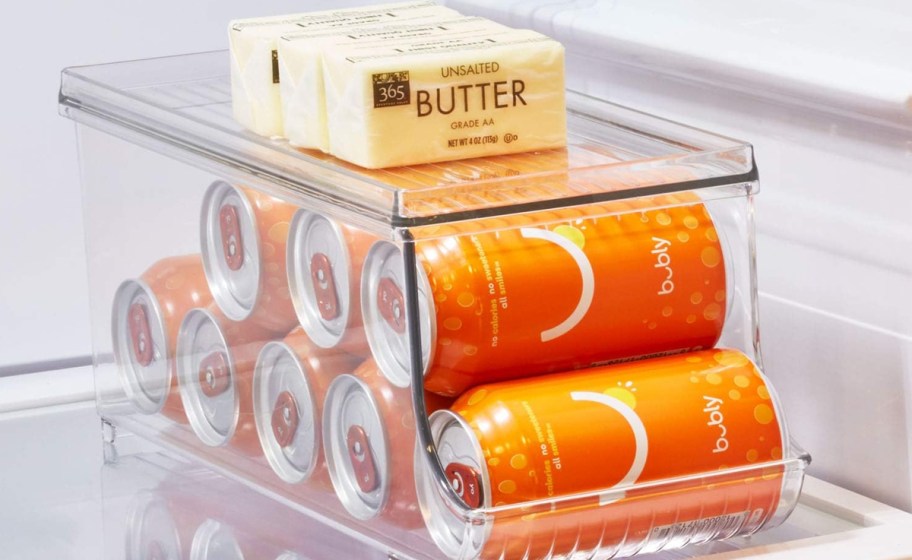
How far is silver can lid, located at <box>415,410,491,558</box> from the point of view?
0.83 metres

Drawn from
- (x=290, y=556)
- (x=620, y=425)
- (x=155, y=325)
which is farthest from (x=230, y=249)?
(x=620, y=425)

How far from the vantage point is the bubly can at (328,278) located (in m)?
0.91

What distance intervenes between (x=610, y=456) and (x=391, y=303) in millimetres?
153

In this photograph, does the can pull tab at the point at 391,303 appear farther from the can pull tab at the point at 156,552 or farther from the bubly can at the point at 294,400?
the can pull tab at the point at 156,552

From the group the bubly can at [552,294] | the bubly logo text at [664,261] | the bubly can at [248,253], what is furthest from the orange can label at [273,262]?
the bubly logo text at [664,261]

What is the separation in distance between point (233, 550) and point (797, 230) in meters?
0.44

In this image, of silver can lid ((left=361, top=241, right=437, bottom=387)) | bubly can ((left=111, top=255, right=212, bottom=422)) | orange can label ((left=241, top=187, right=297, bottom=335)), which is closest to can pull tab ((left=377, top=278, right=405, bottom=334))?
silver can lid ((left=361, top=241, right=437, bottom=387))

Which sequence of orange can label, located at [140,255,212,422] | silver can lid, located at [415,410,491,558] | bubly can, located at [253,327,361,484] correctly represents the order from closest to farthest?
1. silver can lid, located at [415,410,491,558]
2. bubly can, located at [253,327,361,484]
3. orange can label, located at [140,255,212,422]

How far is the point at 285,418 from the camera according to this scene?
3.24 ft

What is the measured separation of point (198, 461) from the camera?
1.09 m

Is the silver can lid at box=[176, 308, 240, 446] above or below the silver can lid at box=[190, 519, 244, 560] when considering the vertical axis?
above

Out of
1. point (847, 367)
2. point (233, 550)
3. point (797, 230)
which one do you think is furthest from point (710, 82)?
point (233, 550)

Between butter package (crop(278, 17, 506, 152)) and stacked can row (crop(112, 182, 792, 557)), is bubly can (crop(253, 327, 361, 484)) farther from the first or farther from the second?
butter package (crop(278, 17, 506, 152))

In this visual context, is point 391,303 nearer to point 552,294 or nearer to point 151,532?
point 552,294
